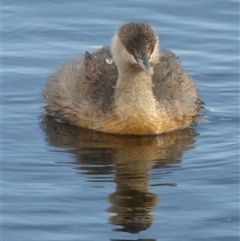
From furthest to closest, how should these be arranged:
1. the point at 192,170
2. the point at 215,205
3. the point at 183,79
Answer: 1. the point at 183,79
2. the point at 192,170
3. the point at 215,205

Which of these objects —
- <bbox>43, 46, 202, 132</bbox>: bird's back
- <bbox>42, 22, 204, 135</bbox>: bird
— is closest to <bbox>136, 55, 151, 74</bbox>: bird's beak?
<bbox>42, 22, 204, 135</bbox>: bird

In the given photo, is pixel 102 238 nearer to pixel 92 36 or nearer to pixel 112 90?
pixel 112 90

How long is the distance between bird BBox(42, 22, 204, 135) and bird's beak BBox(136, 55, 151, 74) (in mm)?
22

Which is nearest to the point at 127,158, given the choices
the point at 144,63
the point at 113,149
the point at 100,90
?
the point at 113,149

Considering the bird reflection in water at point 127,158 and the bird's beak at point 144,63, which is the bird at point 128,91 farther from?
the bird reflection in water at point 127,158

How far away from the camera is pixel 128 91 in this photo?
14414 millimetres

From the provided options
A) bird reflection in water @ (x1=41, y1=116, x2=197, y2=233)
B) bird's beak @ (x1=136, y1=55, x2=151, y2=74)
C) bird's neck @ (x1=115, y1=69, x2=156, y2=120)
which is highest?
bird's beak @ (x1=136, y1=55, x2=151, y2=74)

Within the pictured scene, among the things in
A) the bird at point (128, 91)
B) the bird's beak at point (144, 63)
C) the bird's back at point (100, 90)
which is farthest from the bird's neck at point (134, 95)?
the bird's beak at point (144, 63)

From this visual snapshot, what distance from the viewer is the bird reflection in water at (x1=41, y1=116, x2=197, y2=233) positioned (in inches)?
470

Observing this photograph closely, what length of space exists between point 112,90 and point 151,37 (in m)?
0.98

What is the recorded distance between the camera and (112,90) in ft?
47.7

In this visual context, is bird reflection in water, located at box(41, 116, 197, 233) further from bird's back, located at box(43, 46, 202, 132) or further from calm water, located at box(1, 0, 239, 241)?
bird's back, located at box(43, 46, 202, 132)

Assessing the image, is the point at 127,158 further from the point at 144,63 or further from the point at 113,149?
the point at 144,63

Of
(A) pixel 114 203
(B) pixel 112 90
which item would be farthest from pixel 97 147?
(A) pixel 114 203
